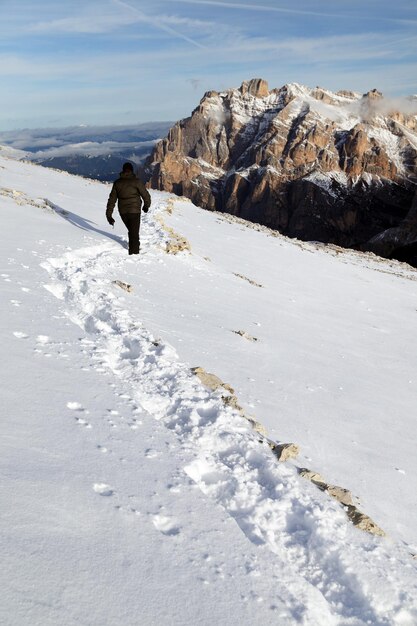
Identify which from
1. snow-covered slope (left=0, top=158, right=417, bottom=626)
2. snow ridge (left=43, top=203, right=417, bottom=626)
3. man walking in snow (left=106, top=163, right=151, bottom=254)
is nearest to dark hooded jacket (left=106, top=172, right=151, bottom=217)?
man walking in snow (left=106, top=163, right=151, bottom=254)

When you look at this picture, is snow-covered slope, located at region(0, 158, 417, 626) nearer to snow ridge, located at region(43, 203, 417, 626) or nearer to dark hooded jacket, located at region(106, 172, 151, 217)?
snow ridge, located at region(43, 203, 417, 626)

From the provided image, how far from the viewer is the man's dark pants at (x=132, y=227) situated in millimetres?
15297

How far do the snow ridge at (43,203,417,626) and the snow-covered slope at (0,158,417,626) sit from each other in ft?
0.07

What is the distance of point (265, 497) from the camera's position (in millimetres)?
5309

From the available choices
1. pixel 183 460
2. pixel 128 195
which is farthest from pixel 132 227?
pixel 183 460

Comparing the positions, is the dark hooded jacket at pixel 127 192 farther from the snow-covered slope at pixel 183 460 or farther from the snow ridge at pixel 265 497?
the snow ridge at pixel 265 497

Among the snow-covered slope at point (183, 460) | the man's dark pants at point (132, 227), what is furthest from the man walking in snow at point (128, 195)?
the snow-covered slope at point (183, 460)

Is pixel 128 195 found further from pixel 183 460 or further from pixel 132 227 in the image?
pixel 183 460

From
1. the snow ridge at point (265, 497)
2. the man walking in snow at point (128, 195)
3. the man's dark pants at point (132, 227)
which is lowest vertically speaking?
the snow ridge at point (265, 497)

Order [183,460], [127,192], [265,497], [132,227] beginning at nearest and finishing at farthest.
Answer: [265,497], [183,460], [127,192], [132,227]

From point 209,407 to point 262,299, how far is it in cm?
973

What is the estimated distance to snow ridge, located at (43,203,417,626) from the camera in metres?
4.24

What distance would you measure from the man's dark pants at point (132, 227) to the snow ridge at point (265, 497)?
23.0 feet

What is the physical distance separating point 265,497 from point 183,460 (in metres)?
1.02
